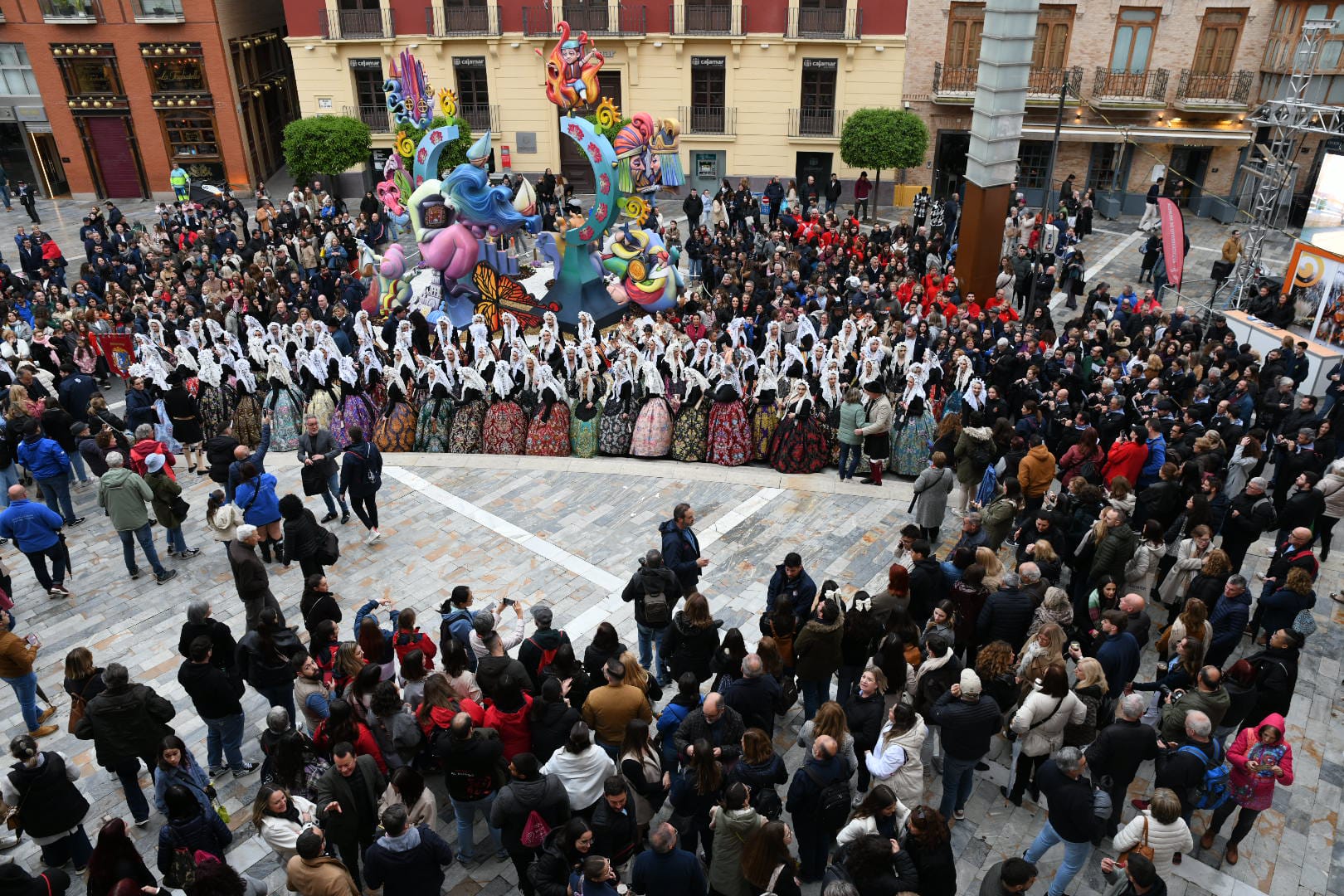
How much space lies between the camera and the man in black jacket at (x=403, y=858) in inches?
218

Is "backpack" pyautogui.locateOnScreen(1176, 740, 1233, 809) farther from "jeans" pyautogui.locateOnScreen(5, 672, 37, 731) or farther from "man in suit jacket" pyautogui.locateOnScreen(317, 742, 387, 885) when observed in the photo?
"jeans" pyautogui.locateOnScreen(5, 672, 37, 731)

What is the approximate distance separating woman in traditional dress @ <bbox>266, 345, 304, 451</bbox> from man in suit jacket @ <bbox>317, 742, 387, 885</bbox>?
822 cm

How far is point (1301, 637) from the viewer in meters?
7.13

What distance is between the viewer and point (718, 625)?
7.55 metres

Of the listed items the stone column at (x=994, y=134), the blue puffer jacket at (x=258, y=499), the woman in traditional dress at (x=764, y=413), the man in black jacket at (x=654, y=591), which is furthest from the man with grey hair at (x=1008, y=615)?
the stone column at (x=994, y=134)

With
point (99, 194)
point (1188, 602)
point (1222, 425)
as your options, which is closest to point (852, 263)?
point (1222, 425)

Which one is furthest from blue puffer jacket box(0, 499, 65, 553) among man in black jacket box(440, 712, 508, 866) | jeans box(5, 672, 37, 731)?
man in black jacket box(440, 712, 508, 866)

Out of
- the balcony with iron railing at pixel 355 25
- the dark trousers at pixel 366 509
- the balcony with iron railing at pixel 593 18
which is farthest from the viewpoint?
the balcony with iron railing at pixel 355 25

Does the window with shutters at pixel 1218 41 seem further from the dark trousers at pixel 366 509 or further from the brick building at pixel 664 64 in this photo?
the dark trousers at pixel 366 509

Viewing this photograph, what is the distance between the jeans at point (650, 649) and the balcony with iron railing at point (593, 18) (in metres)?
23.5

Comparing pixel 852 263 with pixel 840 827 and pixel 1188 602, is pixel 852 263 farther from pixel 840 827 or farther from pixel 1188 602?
pixel 840 827

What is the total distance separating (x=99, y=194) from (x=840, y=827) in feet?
109

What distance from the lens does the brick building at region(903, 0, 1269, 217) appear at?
83.4 ft

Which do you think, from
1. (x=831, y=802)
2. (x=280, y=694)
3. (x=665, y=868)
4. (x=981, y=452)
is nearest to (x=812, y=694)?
(x=831, y=802)
